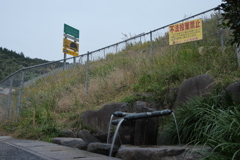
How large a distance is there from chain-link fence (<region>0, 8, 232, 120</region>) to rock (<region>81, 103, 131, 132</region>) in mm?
1923

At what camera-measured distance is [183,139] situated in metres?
3.36

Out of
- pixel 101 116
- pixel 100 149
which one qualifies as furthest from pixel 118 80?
pixel 100 149

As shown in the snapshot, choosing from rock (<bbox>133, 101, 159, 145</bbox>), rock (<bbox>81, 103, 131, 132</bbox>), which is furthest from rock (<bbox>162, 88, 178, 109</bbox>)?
rock (<bbox>133, 101, 159, 145</bbox>)

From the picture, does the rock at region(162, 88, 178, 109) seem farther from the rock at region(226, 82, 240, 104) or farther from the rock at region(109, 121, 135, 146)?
the rock at region(226, 82, 240, 104)

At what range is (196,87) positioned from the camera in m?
4.23

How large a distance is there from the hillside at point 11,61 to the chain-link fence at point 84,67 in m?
20.3

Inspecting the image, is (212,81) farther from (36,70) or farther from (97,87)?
(36,70)

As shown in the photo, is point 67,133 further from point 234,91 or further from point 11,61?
point 11,61

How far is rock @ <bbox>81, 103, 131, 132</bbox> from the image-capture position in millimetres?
5113

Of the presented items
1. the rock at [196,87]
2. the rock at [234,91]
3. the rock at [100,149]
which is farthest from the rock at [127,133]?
the rock at [234,91]

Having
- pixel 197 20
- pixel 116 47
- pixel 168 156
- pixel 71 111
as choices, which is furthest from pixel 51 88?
pixel 168 156

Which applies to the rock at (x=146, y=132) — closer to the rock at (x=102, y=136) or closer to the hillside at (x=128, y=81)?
the hillside at (x=128, y=81)

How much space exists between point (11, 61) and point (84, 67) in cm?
2674

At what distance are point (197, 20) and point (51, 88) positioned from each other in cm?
557
